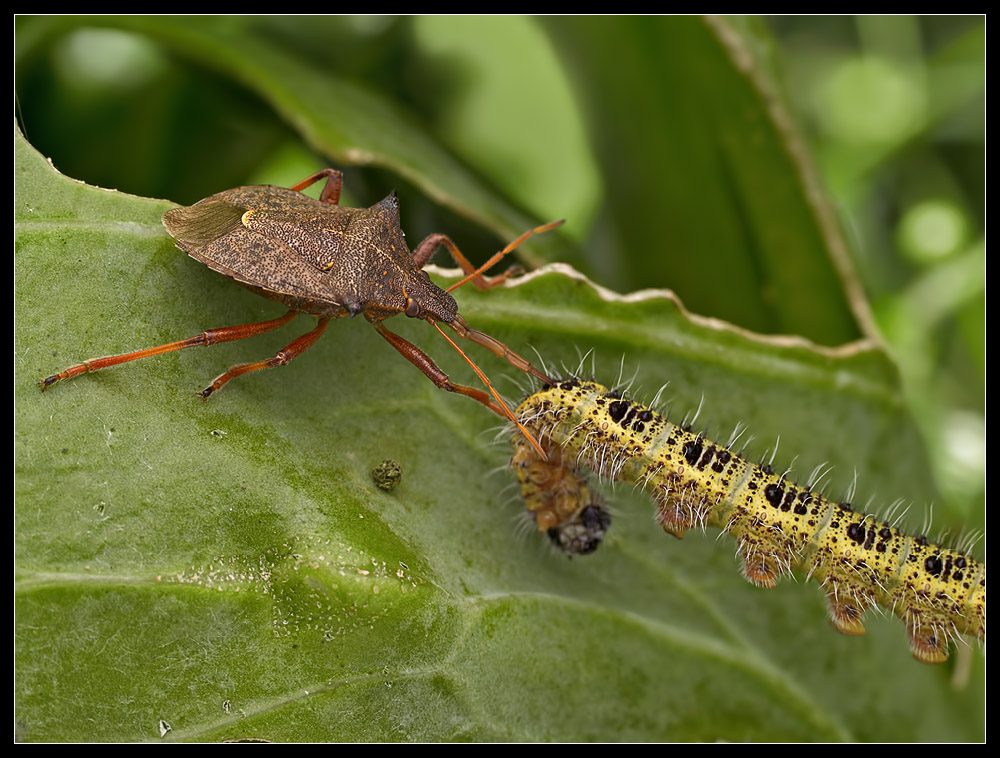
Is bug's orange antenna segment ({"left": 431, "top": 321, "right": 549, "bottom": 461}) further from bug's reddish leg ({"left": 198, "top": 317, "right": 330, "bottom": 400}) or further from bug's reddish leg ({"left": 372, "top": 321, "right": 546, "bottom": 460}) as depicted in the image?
bug's reddish leg ({"left": 198, "top": 317, "right": 330, "bottom": 400})

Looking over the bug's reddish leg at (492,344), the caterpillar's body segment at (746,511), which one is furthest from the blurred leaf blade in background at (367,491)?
the caterpillar's body segment at (746,511)

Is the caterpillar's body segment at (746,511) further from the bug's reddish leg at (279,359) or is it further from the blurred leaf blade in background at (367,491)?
the bug's reddish leg at (279,359)

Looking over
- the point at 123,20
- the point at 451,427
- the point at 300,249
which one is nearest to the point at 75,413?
the point at 300,249

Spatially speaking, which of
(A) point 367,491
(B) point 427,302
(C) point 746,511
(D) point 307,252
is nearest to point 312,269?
(D) point 307,252

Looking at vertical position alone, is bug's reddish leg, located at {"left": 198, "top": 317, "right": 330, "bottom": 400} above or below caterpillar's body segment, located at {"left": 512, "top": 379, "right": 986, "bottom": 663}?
above

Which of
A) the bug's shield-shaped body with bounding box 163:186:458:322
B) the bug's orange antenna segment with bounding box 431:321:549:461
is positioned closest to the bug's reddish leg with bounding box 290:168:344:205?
the bug's shield-shaped body with bounding box 163:186:458:322
